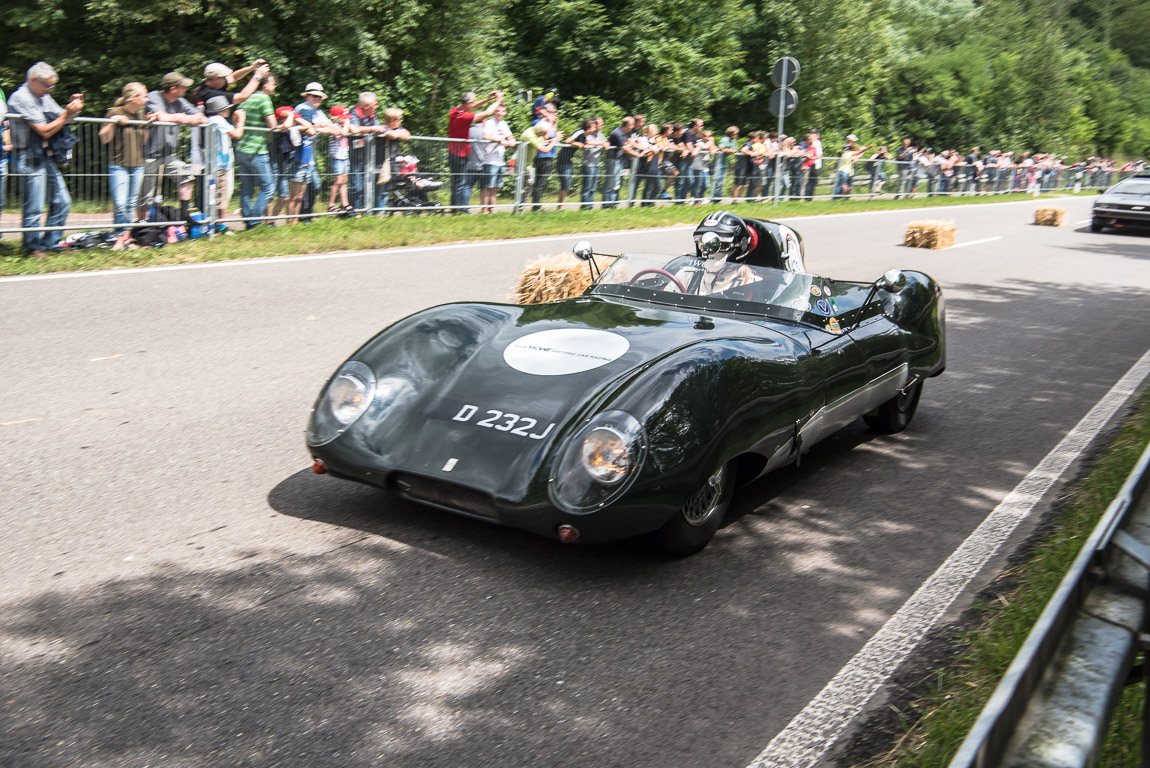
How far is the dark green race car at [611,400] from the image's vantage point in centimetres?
401

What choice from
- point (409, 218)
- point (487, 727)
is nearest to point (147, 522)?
point (487, 727)

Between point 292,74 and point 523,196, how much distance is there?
29.0 feet

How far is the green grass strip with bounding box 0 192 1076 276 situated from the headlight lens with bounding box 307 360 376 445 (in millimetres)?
5994

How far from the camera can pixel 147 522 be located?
430 cm

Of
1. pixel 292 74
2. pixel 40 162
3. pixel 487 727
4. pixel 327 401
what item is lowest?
pixel 487 727

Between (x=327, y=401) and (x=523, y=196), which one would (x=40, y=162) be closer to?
(x=327, y=401)

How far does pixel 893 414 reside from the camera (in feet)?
21.3

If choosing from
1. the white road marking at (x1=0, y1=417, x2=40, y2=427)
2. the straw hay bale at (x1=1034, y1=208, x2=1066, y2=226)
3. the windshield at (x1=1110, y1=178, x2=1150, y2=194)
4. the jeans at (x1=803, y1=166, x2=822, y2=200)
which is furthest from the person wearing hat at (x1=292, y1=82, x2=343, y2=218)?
the windshield at (x1=1110, y1=178, x2=1150, y2=194)

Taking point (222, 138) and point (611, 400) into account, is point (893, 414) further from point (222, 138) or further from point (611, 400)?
point (222, 138)

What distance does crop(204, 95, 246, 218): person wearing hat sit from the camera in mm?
11578

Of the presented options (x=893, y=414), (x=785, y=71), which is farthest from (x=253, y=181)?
(x=785, y=71)

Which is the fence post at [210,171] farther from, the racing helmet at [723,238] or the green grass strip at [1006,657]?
the green grass strip at [1006,657]

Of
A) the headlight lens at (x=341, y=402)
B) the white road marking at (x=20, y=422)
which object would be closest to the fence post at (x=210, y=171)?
the white road marking at (x=20, y=422)

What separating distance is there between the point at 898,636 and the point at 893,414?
110 inches
